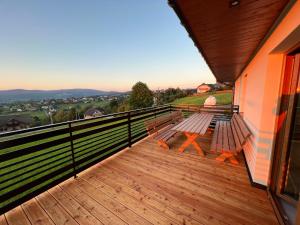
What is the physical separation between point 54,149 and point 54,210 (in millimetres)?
948

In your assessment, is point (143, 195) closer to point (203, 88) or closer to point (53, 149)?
point (53, 149)

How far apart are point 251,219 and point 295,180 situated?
692 mm

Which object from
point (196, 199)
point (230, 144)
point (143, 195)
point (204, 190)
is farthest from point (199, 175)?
point (143, 195)

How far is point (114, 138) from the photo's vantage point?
329 centimetres

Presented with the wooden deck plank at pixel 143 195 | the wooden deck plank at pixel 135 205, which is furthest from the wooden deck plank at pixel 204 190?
the wooden deck plank at pixel 135 205

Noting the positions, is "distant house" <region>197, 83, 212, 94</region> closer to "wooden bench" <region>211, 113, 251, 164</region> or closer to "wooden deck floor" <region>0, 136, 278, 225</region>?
"wooden bench" <region>211, 113, 251, 164</region>

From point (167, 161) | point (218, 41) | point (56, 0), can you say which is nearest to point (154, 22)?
point (56, 0)

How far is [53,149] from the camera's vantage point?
2.49 m

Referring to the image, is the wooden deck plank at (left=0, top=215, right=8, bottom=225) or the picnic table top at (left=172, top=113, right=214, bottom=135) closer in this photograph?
the wooden deck plank at (left=0, top=215, right=8, bottom=225)

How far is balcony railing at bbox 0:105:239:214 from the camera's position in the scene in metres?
1.67

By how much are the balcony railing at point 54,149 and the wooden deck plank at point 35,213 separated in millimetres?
89

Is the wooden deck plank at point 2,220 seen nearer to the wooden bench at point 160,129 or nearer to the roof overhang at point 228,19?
the wooden bench at point 160,129

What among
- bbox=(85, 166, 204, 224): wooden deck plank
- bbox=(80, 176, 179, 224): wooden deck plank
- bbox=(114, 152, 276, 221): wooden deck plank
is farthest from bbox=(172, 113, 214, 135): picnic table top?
bbox=(80, 176, 179, 224): wooden deck plank

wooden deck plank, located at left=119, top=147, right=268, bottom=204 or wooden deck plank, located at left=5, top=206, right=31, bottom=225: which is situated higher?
wooden deck plank, located at left=5, top=206, right=31, bottom=225
